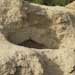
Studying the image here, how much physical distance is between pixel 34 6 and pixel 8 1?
2.20 ft

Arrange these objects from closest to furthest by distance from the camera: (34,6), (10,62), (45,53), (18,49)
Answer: (10,62) → (18,49) → (45,53) → (34,6)

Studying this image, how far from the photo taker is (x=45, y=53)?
536cm

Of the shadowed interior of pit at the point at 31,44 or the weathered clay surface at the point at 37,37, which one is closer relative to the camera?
the weathered clay surface at the point at 37,37

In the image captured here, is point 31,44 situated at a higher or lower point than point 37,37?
lower

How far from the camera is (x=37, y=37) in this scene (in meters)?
6.52

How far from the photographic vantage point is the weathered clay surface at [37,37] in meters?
4.48

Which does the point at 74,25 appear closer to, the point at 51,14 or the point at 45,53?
the point at 51,14

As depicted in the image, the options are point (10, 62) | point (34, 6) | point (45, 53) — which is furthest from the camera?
point (34, 6)

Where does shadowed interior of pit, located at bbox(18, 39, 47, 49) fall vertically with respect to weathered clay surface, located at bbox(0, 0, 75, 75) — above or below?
below

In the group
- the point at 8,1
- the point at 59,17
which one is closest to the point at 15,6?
the point at 8,1

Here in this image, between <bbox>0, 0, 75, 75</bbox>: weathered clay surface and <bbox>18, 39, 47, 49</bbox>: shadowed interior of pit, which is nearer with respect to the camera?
A: <bbox>0, 0, 75, 75</bbox>: weathered clay surface

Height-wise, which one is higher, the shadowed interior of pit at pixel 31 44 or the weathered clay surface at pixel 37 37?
the weathered clay surface at pixel 37 37

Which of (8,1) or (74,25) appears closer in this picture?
(8,1)

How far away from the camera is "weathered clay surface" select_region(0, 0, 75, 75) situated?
4.48 meters
